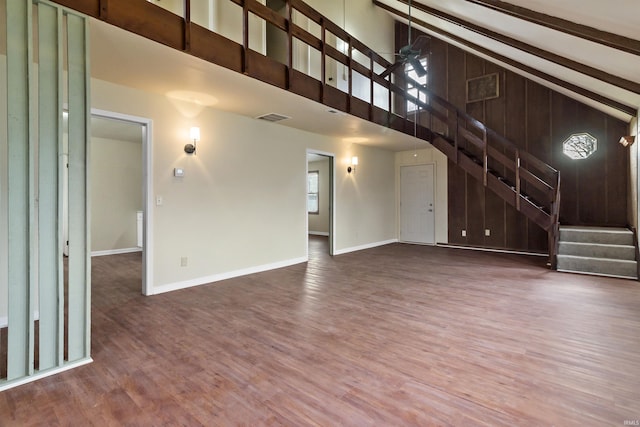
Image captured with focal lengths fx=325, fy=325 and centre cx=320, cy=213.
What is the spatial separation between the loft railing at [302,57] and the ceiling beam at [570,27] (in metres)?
2.05

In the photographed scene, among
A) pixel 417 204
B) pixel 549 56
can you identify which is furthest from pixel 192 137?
pixel 417 204

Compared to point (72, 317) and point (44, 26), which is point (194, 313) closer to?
point (72, 317)

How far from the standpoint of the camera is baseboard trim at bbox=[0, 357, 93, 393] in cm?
208

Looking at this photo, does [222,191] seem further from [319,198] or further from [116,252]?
[319,198]

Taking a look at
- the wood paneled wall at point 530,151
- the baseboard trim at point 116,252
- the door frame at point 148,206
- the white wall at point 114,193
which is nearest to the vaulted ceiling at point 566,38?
the wood paneled wall at point 530,151

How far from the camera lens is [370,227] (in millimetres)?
7883

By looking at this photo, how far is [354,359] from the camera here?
242 centimetres

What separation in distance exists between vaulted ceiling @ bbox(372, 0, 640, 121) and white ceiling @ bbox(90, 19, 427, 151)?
2.16m

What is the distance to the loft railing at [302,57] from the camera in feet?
9.15

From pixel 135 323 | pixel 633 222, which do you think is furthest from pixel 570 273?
pixel 135 323

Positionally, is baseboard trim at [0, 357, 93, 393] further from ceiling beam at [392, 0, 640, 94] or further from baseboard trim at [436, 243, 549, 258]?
baseboard trim at [436, 243, 549, 258]

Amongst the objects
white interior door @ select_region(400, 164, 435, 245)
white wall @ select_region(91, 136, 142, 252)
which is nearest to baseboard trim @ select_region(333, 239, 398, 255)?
white interior door @ select_region(400, 164, 435, 245)

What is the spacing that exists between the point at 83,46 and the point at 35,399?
2.40m

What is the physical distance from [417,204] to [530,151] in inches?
106
